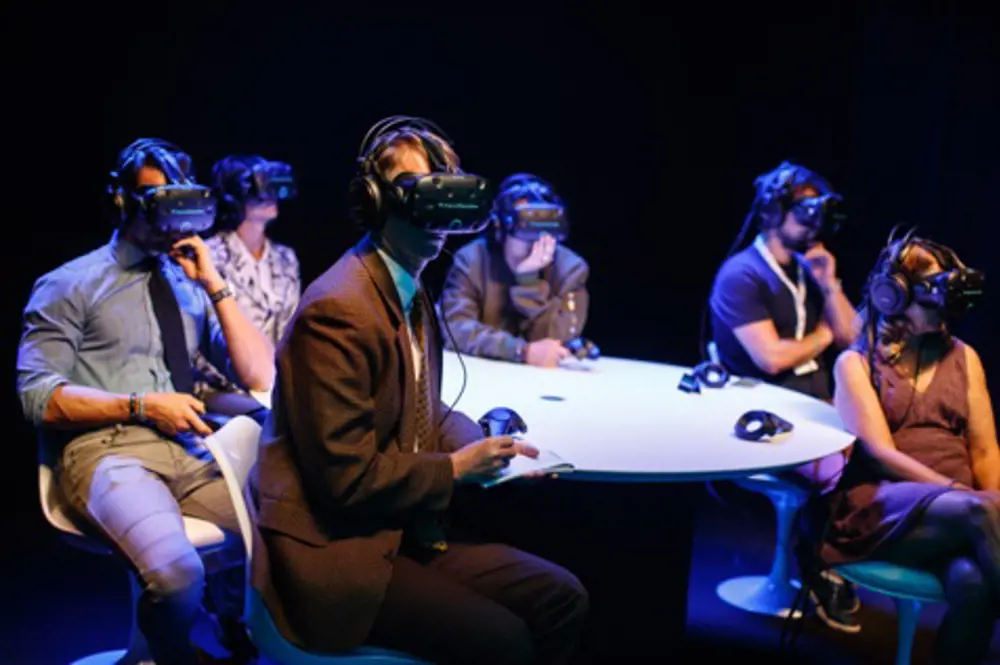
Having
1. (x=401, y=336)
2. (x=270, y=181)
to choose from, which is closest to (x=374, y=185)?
(x=401, y=336)

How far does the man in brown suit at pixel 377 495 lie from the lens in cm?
218

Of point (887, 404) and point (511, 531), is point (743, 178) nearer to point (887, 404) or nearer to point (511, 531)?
point (887, 404)

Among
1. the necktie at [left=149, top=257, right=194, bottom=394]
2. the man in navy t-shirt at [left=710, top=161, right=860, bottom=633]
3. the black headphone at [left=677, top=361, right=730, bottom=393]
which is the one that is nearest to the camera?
the necktie at [left=149, top=257, right=194, bottom=394]

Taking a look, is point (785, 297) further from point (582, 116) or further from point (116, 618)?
point (116, 618)

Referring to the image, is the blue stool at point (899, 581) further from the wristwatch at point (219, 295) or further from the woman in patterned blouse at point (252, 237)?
the woman in patterned blouse at point (252, 237)

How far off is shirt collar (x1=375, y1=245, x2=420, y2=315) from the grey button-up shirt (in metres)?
A: 0.98

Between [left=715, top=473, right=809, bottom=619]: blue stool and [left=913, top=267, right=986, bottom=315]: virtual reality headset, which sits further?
[left=715, top=473, right=809, bottom=619]: blue stool

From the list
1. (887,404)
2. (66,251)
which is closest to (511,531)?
(887,404)

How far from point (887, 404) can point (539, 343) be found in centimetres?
115

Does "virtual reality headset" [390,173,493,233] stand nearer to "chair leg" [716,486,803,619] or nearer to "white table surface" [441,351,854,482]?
"white table surface" [441,351,854,482]

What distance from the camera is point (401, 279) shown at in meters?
2.39

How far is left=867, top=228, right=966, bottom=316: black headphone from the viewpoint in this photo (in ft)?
10.4

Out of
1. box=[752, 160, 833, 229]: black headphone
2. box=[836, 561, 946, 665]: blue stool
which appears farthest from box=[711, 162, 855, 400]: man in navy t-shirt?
box=[836, 561, 946, 665]: blue stool

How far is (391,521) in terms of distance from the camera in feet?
7.53
